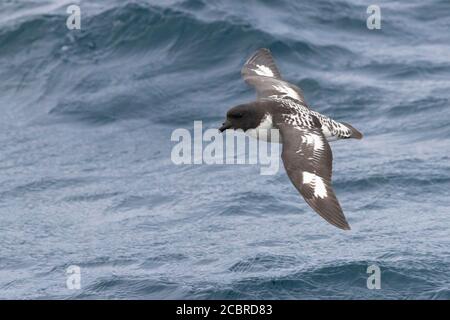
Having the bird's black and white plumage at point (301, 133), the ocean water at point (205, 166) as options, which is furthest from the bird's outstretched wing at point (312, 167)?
the ocean water at point (205, 166)

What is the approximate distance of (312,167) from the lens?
43.9 ft

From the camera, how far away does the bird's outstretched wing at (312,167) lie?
41.7ft

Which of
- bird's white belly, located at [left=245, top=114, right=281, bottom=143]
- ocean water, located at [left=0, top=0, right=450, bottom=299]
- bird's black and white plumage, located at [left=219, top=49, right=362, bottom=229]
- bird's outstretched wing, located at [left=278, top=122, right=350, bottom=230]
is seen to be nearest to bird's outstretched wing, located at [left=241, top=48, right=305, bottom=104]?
bird's black and white plumage, located at [left=219, top=49, right=362, bottom=229]

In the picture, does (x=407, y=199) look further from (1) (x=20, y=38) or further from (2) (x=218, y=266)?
(1) (x=20, y=38)

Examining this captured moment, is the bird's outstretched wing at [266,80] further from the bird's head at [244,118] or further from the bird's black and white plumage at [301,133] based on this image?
the bird's head at [244,118]

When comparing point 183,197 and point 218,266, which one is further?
point 183,197

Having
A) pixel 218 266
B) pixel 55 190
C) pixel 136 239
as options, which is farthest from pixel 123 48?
pixel 218 266

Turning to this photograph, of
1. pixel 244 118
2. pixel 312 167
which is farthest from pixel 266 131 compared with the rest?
pixel 312 167

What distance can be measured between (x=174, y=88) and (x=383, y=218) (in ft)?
20.4

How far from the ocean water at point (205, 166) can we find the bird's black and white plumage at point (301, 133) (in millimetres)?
2404

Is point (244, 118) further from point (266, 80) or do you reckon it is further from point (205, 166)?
point (205, 166)

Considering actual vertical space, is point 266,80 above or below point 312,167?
above

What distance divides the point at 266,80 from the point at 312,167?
340cm

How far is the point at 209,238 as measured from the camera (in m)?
17.7
